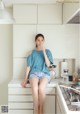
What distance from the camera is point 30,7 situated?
313 cm

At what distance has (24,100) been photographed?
9.37 feet

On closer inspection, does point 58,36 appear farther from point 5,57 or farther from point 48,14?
point 5,57

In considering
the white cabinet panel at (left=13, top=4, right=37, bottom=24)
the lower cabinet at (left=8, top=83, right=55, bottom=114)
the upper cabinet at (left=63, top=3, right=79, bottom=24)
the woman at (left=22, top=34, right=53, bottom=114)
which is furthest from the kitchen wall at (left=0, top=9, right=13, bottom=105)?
the upper cabinet at (left=63, top=3, right=79, bottom=24)

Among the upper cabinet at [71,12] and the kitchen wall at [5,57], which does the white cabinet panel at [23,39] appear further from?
the upper cabinet at [71,12]

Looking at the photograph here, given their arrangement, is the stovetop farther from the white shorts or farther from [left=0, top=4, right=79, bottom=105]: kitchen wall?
[left=0, top=4, right=79, bottom=105]: kitchen wall

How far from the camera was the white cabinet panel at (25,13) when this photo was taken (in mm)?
3133

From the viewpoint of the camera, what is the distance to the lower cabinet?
2.84 m

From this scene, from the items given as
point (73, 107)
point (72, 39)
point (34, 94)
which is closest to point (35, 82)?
point (34, 94)

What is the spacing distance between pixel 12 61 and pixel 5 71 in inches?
8.4

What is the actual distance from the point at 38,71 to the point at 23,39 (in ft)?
1.97

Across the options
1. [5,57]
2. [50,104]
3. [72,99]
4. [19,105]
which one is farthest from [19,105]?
[72,99]

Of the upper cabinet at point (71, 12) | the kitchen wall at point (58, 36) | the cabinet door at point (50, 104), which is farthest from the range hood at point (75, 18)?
the cabinet door at point (50, 104)

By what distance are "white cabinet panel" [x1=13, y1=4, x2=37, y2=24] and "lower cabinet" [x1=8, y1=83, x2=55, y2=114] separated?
1090 mm

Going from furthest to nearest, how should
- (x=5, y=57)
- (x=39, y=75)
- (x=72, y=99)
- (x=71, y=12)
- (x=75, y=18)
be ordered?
(x=5, y=57) → (x=39, y=75) → (x=75, y=18) → (x=71, y=12) → (x=72, y=99)
